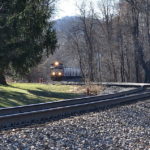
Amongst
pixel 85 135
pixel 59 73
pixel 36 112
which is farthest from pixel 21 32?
pixel 59 73

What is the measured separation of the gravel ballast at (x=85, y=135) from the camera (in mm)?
9227

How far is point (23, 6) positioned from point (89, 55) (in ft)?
161

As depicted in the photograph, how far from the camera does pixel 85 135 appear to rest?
10688 millimetres

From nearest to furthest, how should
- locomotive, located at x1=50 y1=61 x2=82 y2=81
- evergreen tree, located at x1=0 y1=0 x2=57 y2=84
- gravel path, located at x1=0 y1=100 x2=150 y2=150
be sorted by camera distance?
gravel path, located at x1=0 y1=100 x2=150 y2=150 < evergreen tree, located at x1=0 y1=0 x2=57 y2=84 < locomotive, located at x1=50 y1=61 x2=82 y2=81

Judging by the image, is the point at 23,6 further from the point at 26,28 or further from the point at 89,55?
the point at 89,55

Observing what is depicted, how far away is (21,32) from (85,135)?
14.4 meters

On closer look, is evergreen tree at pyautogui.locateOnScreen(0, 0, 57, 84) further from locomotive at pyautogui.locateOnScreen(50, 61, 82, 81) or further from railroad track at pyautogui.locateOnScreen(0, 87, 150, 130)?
locomotive at pyautogui.locateOnScreen(50, 61, 82, 81)

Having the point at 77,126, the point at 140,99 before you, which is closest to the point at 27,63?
the point at 140,99

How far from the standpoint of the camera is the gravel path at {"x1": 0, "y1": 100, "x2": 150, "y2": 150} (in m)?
9.23

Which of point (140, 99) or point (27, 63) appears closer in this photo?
point (140, 99)

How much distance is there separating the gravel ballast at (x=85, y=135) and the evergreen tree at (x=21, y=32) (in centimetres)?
1065

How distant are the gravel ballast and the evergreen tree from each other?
10.7m

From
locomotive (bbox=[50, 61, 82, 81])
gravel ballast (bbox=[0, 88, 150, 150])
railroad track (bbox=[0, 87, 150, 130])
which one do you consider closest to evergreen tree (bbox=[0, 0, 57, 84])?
railroad track (bbox=[0, 87, 150, 130])

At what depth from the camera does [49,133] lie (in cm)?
1037
